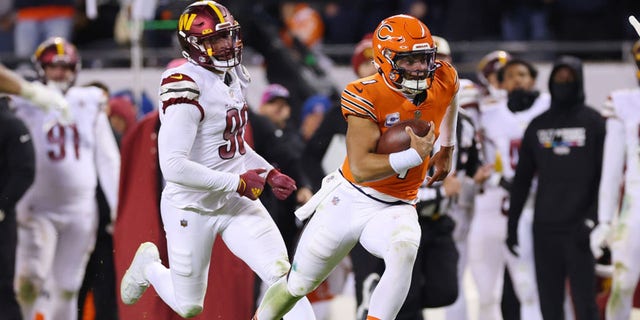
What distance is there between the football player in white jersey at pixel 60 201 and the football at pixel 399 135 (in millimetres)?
2987

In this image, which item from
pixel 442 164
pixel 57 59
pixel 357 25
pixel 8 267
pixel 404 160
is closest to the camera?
pixel 404 160

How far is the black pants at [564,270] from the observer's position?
28.3ft

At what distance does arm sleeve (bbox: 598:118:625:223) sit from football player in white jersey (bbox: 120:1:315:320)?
7.07ft

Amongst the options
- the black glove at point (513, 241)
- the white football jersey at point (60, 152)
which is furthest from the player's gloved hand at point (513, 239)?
the white football jersey at point (60, 152)

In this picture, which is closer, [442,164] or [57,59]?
[442,164]

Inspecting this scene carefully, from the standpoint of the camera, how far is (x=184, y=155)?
7031 millimetres

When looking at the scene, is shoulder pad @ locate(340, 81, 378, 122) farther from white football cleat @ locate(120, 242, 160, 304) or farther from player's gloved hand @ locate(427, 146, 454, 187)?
white football cleat @ locate(120, 242, 160, 304)

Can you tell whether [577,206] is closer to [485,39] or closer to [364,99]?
[364,99]

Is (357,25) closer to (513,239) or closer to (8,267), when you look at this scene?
(513,239)

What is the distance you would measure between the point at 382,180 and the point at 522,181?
2202 mm

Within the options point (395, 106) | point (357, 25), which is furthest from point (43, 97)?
point (357, 25)

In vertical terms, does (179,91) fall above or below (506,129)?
above

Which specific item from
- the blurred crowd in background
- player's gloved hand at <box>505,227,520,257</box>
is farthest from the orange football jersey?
the blurred crowd in background

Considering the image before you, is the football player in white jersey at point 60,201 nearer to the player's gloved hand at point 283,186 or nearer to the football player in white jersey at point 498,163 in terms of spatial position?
the football player in white jersey at point 498,163
